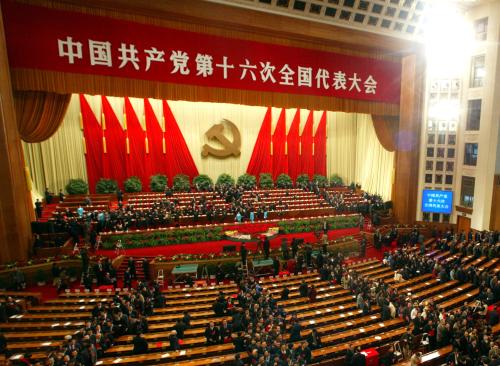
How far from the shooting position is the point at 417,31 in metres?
16.2

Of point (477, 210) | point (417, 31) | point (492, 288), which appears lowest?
point (492, 288)

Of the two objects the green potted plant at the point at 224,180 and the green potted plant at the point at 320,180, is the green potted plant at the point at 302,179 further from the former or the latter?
the green potted plant at the point at 224,180

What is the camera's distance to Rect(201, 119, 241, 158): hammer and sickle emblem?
2506 centimetres

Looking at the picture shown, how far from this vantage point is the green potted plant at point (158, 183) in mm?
22297

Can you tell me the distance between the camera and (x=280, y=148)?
2678 centimetres

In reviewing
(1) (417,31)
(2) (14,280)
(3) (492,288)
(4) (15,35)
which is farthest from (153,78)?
(3) (492,288)

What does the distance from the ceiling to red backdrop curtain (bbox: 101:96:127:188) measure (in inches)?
497

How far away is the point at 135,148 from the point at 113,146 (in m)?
1.38

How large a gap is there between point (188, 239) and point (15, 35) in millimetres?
10490

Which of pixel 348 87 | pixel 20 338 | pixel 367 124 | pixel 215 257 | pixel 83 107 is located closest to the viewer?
pixel 20 338

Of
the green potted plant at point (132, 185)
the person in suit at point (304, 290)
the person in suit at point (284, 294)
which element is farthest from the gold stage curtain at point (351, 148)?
the person in suit at point (284, 294)

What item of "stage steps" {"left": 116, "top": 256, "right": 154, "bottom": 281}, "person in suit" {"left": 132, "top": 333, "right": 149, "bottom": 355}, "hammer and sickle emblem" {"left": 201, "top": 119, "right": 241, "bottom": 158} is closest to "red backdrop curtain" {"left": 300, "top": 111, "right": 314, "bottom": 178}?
"hammer and sickle emblem" {"left": 201, "top": 119, "right": 241, "bottom": 158}

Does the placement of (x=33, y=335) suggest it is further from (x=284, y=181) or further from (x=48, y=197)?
(x=284, y=181)

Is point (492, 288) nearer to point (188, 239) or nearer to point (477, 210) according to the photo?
point (477, 210)
